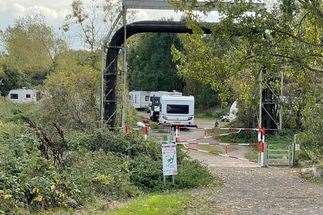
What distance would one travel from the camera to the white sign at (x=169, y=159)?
1867 centimetres

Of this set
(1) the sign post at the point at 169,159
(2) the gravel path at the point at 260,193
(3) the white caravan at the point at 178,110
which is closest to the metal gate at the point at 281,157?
(2) the gravel path at the point at 260,193

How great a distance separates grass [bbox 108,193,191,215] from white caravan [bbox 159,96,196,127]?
1237 inches

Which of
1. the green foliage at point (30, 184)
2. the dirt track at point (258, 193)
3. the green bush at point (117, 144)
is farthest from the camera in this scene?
the green bush at point (117, 144)

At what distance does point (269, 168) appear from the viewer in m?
25.4

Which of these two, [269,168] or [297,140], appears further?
[297,140]

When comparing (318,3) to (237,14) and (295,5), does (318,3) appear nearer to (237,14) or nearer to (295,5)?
(295,5)

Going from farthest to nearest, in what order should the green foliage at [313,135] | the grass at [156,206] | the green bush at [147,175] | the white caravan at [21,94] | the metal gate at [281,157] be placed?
the white caravan at [21,94] < the metal gate at [281,157] < the green foliage at [313,135] < the green bush at [147,175] < the grass at [156,206]

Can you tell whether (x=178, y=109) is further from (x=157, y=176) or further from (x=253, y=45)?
(x=253, y=45)

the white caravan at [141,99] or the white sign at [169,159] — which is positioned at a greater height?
the white caravan at [141,99]

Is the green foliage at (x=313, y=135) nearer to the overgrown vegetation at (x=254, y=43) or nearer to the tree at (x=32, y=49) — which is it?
the overgrown vegetation at (x=254, y=43)

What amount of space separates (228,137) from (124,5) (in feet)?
Result: 45.7

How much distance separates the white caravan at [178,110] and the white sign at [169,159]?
29413 millimetres

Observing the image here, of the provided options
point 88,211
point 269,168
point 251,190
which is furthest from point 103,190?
point 269,168

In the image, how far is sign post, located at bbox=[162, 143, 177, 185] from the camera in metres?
18.7
